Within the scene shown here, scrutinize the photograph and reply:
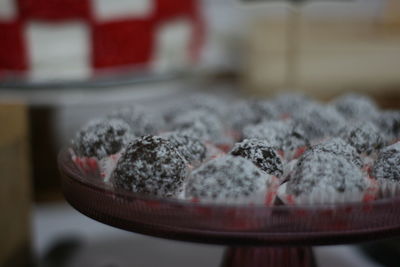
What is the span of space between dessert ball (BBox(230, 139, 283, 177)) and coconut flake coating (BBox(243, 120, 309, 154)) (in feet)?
0.14

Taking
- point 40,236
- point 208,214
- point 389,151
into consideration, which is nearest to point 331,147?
point 389,151

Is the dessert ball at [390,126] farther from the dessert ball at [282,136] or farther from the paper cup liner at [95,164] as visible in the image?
the paper cup liner at [95,164]

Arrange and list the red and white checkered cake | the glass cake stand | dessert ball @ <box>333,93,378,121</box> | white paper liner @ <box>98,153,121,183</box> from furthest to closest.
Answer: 1. the red and white checkered cake
2. dessert ball @ <box>333,93,378,121</box>
3. white paper liner @ <box>98,153,121,183</box>
4. the glass cake stand

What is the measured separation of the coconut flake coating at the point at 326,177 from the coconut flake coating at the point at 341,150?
0.02 meters

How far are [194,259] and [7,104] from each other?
33cm

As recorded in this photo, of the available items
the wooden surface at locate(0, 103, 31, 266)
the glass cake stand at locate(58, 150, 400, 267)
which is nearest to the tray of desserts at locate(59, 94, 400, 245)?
the glass cake stand at locate(58, 150, 400, 267)

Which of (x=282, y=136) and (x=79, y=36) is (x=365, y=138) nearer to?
(x=282, y=136)

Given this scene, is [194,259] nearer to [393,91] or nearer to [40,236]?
[40,236]

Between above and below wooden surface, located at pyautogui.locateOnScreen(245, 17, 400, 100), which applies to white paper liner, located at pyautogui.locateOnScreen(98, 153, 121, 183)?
above

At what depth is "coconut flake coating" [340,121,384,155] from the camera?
0.56 m

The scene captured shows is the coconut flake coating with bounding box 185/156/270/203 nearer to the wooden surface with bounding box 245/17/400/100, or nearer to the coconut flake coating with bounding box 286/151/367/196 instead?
the coconut flake coating with bounding box 286/151/367/196

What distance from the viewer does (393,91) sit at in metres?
1.74

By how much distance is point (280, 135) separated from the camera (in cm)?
58

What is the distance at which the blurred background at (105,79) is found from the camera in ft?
2.61
